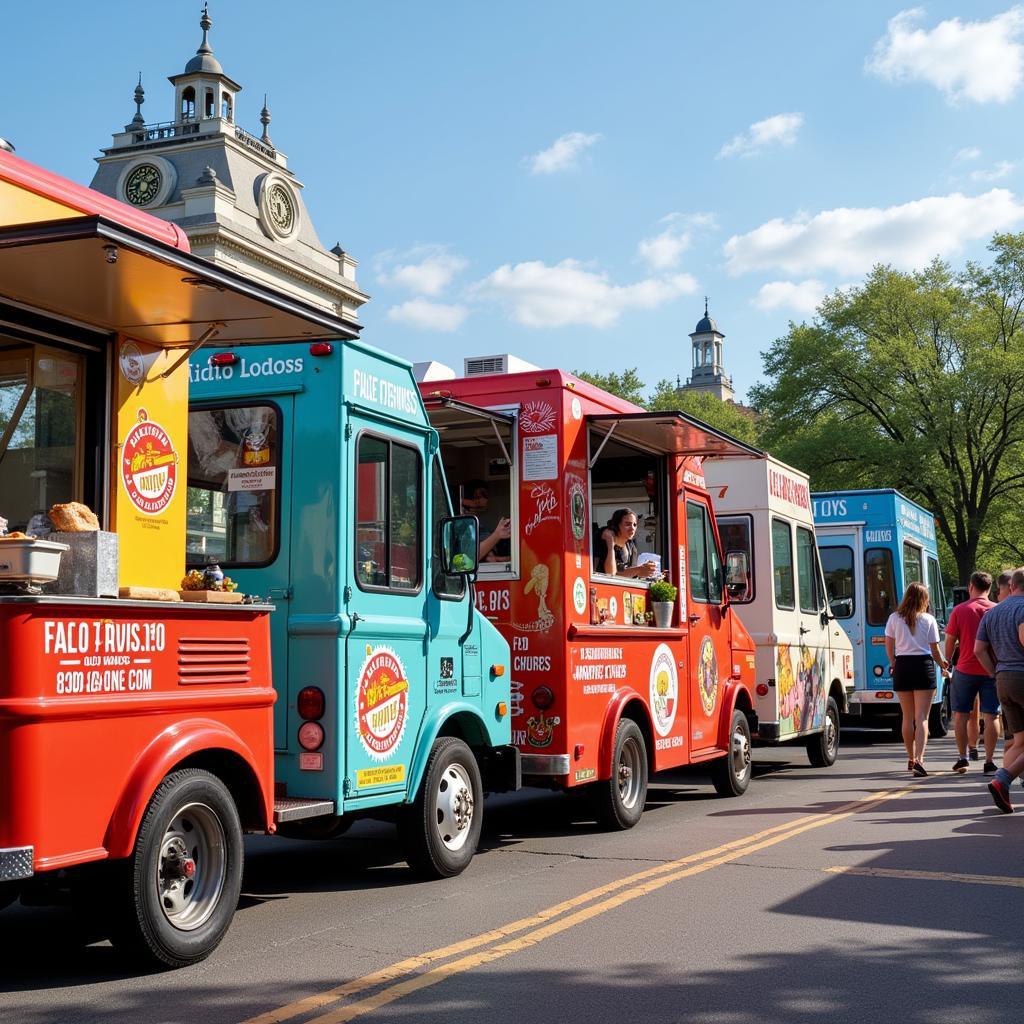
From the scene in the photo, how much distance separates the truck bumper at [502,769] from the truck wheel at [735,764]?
3715mm

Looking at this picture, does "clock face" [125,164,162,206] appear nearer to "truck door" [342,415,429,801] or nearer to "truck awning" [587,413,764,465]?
"truck awning" [587,413,764,465]

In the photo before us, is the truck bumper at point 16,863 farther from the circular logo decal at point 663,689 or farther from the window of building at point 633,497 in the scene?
the window of building at point 633,497

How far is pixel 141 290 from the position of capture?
19.3ft

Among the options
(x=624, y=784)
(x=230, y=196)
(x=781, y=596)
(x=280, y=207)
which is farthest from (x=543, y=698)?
(x=280, y=207)

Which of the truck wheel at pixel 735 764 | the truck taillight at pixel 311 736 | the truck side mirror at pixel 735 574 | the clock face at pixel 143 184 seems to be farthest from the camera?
the clock face at pixel 143 184

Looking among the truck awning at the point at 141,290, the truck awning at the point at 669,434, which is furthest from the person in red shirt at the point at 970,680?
the truck awning at the point at 141,290

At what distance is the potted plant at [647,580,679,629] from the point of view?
10625 millimetres

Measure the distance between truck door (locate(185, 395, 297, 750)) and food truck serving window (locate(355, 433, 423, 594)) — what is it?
398 mm

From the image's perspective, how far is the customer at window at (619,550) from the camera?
33.4 feet

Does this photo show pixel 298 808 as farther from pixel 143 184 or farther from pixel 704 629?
pixel 143 184

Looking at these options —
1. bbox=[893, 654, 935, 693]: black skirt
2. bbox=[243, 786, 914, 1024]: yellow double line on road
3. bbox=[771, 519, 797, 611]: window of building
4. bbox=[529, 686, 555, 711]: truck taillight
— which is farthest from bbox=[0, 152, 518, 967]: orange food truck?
bbox=[893, 654, 935, 693]: black skirt

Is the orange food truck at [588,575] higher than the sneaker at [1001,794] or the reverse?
higher

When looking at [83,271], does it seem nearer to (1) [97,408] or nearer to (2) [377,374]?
(1) [97,408]

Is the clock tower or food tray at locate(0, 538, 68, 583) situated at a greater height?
the clock tower
